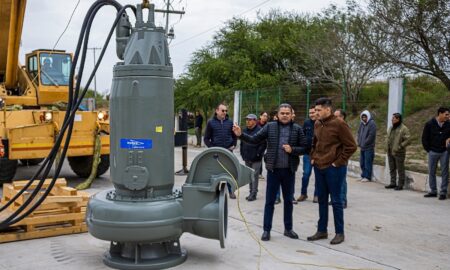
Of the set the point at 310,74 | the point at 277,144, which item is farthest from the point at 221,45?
the point at 277,144

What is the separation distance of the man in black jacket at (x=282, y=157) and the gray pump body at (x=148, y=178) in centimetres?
113

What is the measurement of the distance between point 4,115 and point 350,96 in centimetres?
968

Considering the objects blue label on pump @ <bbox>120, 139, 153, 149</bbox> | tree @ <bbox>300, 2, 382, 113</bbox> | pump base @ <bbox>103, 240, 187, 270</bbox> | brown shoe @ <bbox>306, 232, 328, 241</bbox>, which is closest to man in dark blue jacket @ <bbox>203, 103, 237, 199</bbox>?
brown shoe @ <bbox>306, 232, 328, 241</bbox>

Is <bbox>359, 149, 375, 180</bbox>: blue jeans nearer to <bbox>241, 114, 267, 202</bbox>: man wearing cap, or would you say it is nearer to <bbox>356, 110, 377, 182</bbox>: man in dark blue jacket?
<bbox>356, 110, 377, 182</bbox>: man in dark blue jacket

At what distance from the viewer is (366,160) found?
39.3 ft

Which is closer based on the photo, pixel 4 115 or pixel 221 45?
pixel 4 115

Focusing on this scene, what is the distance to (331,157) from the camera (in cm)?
635

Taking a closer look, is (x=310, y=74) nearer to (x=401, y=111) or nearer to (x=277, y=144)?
(x=401, y=111)

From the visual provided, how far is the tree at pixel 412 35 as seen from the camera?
12.0 m

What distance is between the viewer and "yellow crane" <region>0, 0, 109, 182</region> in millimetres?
9945

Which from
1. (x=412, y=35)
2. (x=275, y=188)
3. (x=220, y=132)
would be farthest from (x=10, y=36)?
(x=412, y=35)

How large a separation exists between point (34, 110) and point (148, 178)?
6.16 meters

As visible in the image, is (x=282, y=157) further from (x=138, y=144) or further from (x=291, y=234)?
(x=138, y=144)

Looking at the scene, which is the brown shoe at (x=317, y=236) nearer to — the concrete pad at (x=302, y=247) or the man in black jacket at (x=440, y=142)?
the concrete pad at (x=302, y=247)
